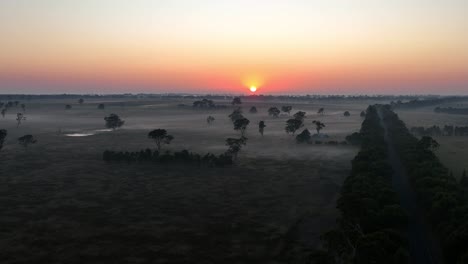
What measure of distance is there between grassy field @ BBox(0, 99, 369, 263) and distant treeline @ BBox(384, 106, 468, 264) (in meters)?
16.4

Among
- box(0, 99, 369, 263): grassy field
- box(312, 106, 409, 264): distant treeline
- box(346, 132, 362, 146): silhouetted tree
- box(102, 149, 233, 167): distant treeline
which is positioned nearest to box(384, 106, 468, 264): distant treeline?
box(312, 106, 409, 264): distant treeline

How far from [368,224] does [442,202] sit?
14.8 metres

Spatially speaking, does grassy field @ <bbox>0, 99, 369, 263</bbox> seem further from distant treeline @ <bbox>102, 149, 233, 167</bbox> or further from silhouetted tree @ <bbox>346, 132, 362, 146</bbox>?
silhouetted tree @ <bbox>346, 132, 362, 146</bbox>

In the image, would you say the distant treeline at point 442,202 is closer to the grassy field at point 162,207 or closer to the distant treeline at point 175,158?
the grassy field at point 162,207

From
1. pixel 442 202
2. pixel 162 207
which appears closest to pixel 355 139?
pixel 442 202

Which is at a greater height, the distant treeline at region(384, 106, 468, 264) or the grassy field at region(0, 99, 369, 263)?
the distant treeline at region(384, 106, 468, 264)

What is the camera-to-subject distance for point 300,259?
186 feet

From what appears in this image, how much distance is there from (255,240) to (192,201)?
81.5ft

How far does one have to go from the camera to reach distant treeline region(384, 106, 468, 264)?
5156cm

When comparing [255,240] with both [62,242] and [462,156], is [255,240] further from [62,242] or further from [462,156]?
[462,156]

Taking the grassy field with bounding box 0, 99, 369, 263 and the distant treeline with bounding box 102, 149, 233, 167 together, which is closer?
the grassy field with bounding box 0, 99, 369, 263

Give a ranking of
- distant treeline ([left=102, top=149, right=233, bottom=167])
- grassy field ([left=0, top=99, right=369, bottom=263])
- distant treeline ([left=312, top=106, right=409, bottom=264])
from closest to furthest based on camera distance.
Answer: distant treeline ([left=312, top=106, right=409, bottom=264]) < grassy field ([left=0, top=99, right=369, bottom=263]) < distant treeline ([left=102, top=149, right=233, bottom=167])

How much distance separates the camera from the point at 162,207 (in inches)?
3216

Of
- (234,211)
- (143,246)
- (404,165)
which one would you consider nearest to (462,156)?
(404,165)
